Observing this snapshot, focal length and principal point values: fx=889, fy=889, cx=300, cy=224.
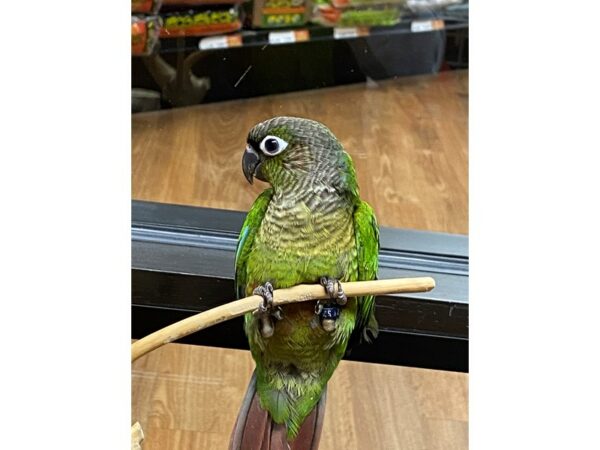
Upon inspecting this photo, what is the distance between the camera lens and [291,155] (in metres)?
0.75

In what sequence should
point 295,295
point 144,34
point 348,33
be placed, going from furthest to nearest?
point 348,33, point 144,34, point 295,295

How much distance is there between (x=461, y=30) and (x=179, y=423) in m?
0.80

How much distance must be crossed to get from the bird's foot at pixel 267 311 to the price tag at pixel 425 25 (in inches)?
35.6

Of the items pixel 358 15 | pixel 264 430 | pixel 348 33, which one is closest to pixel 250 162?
pixel 264 430

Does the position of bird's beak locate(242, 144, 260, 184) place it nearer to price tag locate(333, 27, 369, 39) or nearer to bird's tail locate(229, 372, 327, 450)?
bird's tail locate(229, 372, 327, 450)

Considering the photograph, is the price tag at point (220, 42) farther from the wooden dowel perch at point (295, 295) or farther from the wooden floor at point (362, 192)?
the wooden dowel perch at point (295, 295)

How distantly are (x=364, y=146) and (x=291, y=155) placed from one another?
18.3 inches

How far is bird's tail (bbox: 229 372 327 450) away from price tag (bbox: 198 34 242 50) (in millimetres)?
486

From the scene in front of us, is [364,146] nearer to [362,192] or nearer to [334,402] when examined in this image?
[362,192]
